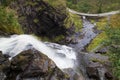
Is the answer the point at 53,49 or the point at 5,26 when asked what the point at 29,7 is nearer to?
the point at 5,26

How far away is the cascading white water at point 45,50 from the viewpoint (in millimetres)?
36688

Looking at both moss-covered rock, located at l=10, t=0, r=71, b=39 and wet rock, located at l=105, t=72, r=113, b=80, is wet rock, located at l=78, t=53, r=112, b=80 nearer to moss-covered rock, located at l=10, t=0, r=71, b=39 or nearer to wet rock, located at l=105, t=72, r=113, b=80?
wet rock, located at l=105, t=72, r=113, b=80

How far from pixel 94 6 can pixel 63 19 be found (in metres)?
35.8

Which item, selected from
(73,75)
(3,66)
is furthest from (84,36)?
(3,66)

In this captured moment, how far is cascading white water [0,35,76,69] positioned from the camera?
120 feet

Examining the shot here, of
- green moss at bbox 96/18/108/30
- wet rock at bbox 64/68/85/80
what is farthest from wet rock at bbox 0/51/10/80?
green moss at bbox 96/18/108/30

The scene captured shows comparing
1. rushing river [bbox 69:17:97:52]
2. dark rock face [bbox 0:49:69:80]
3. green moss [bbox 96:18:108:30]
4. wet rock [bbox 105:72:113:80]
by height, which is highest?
dark rock face [bbox 0:49:69:80]

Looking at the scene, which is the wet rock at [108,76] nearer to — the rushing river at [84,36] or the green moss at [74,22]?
the rushing river at [84,36]

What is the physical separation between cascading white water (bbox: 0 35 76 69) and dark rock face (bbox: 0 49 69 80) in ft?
13.5

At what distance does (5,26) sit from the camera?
45.8 meters

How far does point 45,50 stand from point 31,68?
35.0 feet

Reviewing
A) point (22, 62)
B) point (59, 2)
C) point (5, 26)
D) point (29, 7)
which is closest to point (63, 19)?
point (59, 2)

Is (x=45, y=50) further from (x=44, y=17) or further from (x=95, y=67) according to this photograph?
(x=44, y=17)

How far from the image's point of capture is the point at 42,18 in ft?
205
